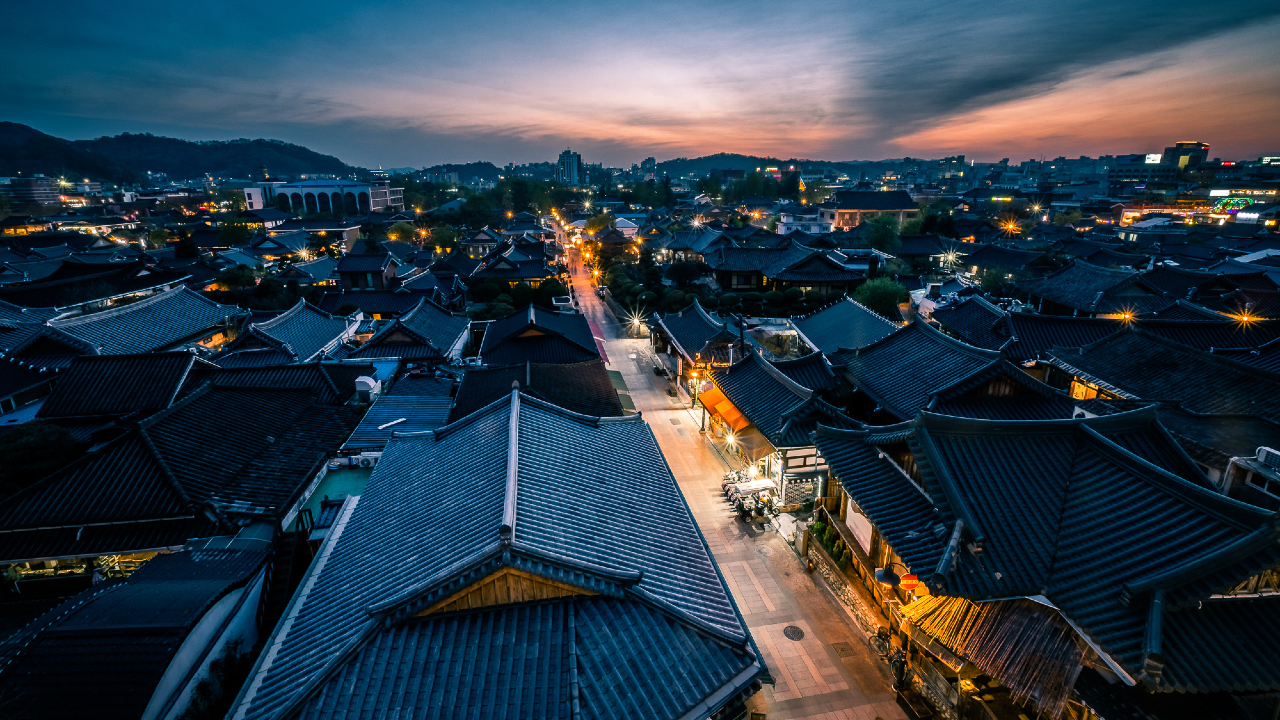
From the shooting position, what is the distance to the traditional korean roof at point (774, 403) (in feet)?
71.1

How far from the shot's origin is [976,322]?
120ft

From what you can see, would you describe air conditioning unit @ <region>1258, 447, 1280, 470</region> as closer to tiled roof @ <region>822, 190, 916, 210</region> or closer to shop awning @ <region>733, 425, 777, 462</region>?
shop awning @ <region>733, 425, 777, 462</region>

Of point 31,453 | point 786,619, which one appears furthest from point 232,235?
point 786,619

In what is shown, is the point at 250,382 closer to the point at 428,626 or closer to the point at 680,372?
the point at 428,626

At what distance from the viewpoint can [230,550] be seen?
15453 millimetres

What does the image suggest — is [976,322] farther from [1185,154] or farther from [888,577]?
[1185,154]

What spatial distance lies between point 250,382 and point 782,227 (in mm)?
93964

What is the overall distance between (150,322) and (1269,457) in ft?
173

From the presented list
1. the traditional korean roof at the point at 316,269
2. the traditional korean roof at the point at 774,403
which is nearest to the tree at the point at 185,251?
the traditional korean roof at the point at 316,269

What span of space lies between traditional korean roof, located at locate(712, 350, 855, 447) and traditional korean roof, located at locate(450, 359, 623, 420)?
589cm

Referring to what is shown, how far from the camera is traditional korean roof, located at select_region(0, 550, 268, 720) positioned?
33.7 ft

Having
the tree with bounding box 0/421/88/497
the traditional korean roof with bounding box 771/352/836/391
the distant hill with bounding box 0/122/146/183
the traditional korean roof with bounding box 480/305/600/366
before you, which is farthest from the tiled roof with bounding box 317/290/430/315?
the distant hill with bounding box 0/122/146/183

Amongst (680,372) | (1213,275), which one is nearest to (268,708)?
(680,372)

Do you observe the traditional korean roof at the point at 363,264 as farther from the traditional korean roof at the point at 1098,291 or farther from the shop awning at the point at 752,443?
the traditional korean roof at the point at 1098,291
